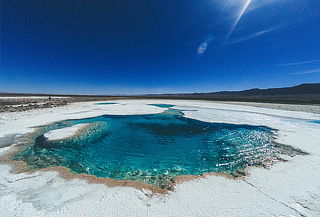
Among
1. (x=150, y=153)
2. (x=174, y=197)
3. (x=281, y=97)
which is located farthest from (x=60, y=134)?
(x=281, y=97)

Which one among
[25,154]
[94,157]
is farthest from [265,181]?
[25,154]

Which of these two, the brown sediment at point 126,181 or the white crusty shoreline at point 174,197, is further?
the brown sediment at point 126,181

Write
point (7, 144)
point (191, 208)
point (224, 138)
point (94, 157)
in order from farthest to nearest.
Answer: point (224, 138) → point (7, 144) → point (94, 157) → point (191, 208)

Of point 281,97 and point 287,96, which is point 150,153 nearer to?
point 281,97

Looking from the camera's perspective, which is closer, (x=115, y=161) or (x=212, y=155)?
(x=115, y=161)

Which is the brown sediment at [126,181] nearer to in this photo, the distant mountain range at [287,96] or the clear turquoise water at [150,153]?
the clear turquoise water at [150,153]

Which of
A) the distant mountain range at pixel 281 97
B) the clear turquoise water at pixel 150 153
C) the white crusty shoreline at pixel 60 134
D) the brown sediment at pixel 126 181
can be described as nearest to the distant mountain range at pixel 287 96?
the distant mountain range at pixel 281 97

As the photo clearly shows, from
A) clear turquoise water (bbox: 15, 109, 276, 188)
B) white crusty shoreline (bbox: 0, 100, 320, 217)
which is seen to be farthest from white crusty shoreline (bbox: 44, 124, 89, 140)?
white crusty shoreline (bbox: 0, 100, 320, 217)

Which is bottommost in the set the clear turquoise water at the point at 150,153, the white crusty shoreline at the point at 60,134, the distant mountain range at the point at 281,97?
the clear turquoise water at the point at 150,153

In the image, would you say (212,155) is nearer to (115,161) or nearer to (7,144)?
(115,161)
